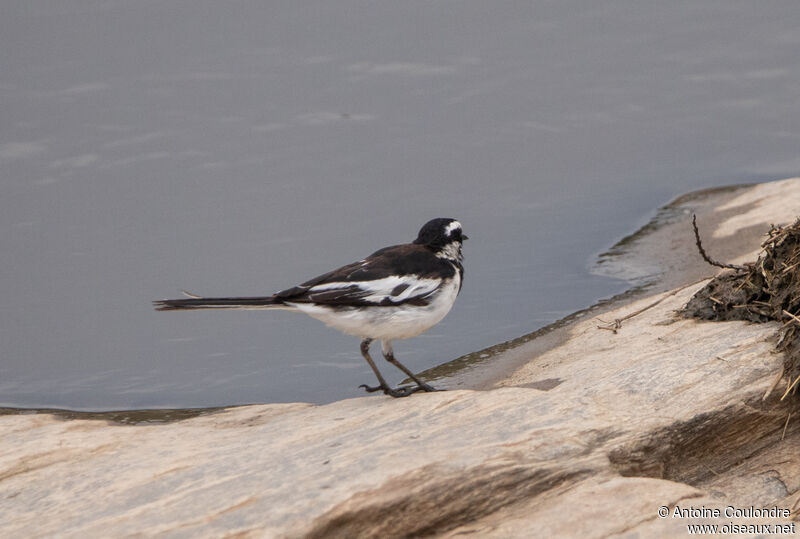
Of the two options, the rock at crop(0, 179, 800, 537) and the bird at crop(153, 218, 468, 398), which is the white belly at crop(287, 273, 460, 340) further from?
the rock at crop(0, 179, 800, 537)

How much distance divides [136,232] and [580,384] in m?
6.87

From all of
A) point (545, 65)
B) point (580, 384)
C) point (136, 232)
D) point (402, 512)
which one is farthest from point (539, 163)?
point (402, 512)

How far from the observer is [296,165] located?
13016 mm

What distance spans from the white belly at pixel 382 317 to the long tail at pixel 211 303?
0.20 meters

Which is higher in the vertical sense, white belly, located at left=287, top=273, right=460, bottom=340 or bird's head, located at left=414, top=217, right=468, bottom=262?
bird's head, located at left=414, top=217, right=468, bottom=262

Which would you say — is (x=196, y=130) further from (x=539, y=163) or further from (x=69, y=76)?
(x=539, y=163)

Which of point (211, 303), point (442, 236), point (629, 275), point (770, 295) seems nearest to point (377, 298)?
point (442, 236)

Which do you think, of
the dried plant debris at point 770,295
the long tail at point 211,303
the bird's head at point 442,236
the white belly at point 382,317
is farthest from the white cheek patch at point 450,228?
the dried plant debris at point 770,295

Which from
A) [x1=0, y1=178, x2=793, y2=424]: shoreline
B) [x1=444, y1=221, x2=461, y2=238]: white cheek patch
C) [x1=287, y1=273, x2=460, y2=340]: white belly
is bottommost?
[x1=0, y1=178, x2=793, y2=424]: shoreline

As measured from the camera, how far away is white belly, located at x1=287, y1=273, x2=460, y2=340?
22.1ft

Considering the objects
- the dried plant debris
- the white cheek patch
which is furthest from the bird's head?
the dried plant debris

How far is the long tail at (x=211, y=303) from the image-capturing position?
6445mm

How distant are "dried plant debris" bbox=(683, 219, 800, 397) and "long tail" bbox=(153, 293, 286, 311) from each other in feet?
10.1

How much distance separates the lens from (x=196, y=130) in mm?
13719
